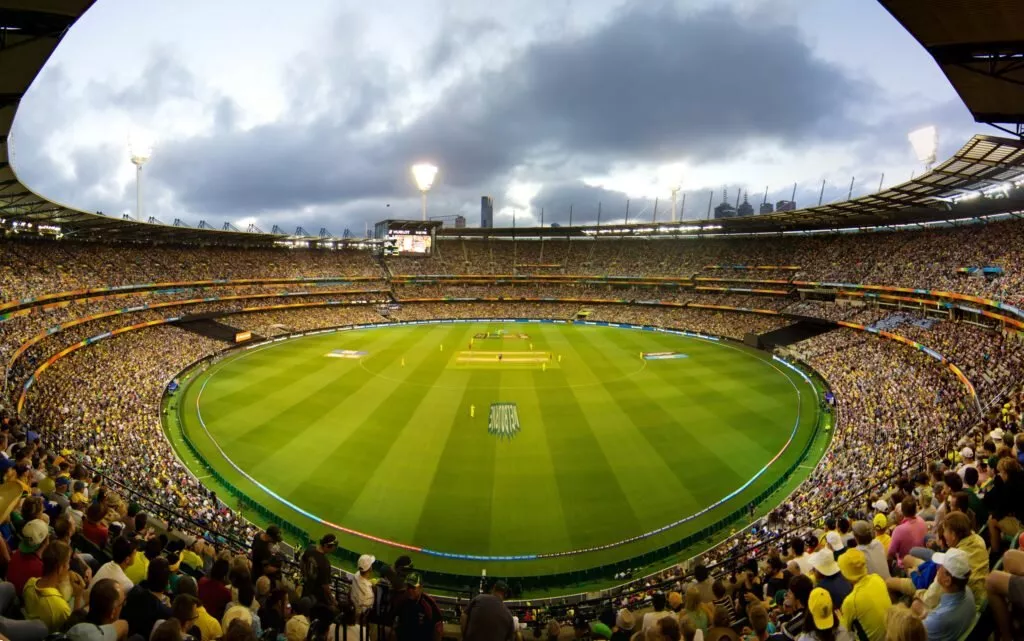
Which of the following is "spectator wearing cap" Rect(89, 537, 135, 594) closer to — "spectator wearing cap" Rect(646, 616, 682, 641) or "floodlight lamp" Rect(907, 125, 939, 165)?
"spectator wearing cap" Rect(646, 616, 682, 641)

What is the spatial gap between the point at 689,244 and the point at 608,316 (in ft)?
62.9

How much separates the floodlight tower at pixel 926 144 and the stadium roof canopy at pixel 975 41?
103 ft

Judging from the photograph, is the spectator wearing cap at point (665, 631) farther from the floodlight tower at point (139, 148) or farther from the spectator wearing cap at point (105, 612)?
the floodlight tower at point (139, 148)

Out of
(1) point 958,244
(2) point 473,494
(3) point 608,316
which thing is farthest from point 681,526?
(3) point 608,316

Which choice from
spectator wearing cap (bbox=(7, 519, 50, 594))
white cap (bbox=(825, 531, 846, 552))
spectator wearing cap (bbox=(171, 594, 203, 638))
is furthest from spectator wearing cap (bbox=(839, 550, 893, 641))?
spectator wearing cap (bbox=(7, 519, 50, 594))

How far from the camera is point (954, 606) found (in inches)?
163

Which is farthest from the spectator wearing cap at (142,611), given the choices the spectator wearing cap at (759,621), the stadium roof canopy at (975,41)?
the stadium roof canopy at (975,41)

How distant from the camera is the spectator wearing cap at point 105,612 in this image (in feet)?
12.2

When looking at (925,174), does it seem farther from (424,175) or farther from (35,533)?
(424,175)

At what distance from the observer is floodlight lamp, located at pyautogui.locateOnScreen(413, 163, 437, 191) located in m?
77.2

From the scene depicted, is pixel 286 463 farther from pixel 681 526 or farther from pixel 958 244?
pixel 958 244

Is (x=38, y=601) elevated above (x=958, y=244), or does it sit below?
below

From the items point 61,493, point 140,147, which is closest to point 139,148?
point 140,147

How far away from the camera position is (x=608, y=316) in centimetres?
7175
